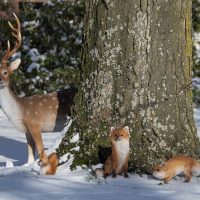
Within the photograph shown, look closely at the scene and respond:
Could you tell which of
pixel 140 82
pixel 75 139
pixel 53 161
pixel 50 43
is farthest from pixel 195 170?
pixel 50 43

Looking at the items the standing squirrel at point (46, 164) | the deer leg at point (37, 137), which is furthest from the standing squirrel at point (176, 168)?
the deer leg at point (37, 137)

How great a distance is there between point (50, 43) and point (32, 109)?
5.39 m

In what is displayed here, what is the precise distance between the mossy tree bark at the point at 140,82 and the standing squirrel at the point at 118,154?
23 centimetres

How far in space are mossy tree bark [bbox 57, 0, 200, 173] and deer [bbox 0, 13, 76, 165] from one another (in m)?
1.35

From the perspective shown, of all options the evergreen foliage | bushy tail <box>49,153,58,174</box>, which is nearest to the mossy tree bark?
bushy tail <box>49,153,58,174</box>

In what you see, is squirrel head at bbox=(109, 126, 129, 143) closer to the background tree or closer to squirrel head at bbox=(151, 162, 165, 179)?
squirrel head at bbox=(151, 162, 165, 179)

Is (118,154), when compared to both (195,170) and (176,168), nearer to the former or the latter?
(176,168)

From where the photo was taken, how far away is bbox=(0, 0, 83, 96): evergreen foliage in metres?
9.62

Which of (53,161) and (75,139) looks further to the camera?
(75,139)

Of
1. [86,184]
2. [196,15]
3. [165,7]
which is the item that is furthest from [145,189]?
[196,15]

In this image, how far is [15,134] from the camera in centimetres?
765

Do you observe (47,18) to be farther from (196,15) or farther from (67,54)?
(196,15)

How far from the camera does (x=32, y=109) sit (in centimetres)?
487

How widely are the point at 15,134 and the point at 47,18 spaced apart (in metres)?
4.00
